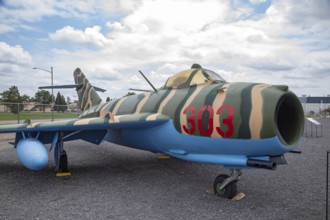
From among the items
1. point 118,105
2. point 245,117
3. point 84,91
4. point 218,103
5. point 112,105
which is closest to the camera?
point 245,117

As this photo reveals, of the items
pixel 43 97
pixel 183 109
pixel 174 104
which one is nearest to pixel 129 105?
pixel 174 104

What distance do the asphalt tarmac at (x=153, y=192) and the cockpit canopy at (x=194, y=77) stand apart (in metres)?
2.37

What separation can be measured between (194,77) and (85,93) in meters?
7.10

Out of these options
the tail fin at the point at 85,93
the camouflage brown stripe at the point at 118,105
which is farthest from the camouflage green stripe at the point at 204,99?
the tail fin at the point at 85,93

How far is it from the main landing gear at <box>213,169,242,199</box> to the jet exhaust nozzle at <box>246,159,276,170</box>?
63 centimetres

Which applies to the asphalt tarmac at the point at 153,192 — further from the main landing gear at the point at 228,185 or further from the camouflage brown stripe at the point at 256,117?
the camouflage brown stripe at the point at 256,117

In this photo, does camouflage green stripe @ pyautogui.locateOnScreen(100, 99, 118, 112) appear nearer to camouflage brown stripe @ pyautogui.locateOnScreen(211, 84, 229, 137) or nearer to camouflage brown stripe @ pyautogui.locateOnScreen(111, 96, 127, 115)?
camouflage brown stripe @ pyautogui.locateOnScreen(111, 96, 127, 115)

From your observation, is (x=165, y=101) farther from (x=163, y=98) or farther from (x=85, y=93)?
(x=85, y=93)

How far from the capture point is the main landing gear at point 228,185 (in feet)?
19.1

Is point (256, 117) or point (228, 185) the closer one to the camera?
point (256, 117)

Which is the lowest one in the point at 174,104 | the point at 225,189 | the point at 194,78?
the point at 225,189

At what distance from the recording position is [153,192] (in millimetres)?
6520

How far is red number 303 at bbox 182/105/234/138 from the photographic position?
17.1 feet

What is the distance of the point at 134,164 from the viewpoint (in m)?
9.70
